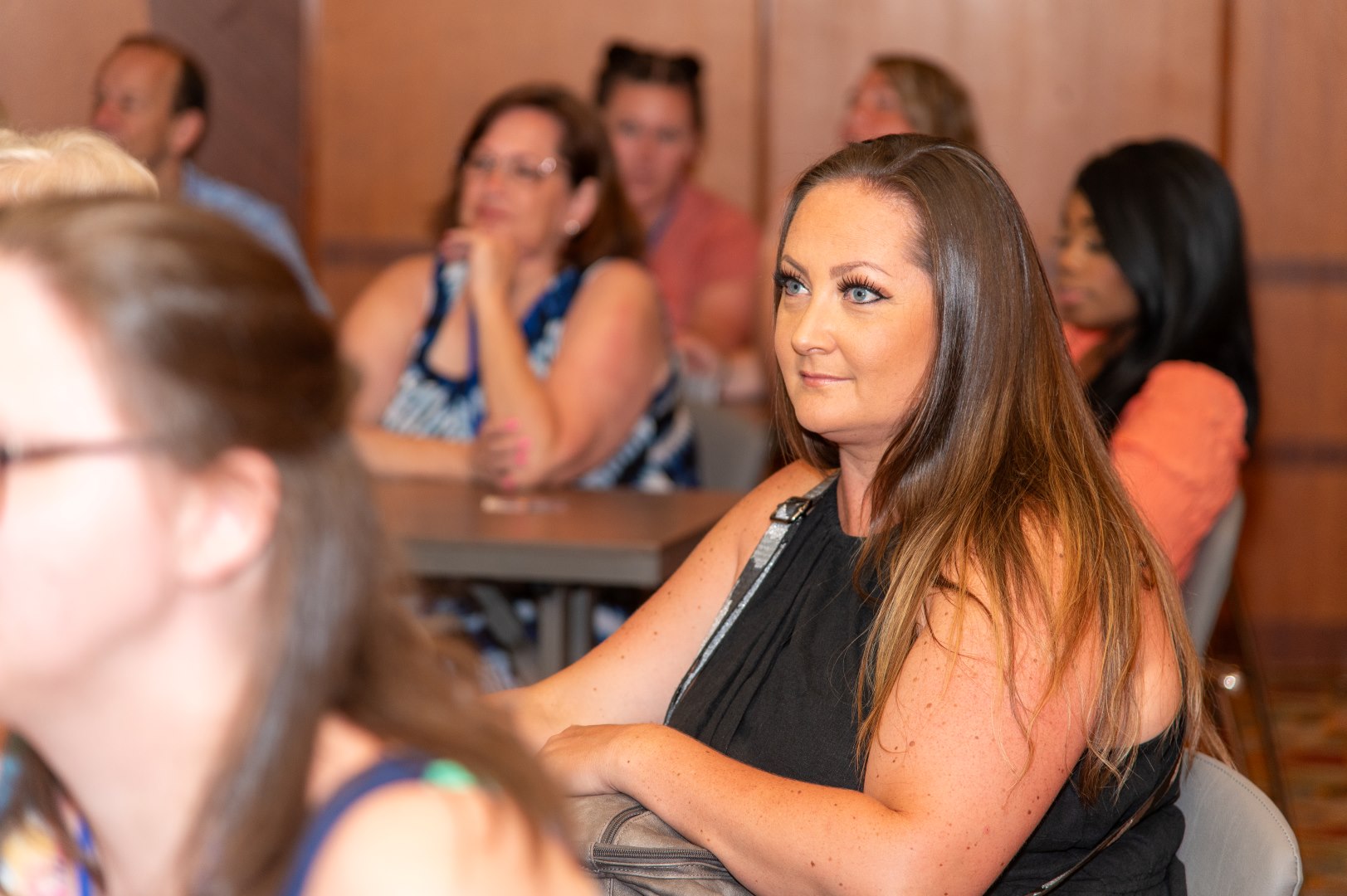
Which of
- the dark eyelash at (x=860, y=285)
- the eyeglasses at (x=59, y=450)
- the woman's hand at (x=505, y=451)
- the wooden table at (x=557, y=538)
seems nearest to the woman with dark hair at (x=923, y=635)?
the dark eyelash at (x=860, y=285)

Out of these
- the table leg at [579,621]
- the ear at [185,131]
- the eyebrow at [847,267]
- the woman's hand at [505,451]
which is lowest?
the table leg at [579,621]

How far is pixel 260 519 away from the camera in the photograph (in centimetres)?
79

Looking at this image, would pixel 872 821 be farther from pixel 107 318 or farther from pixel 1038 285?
pixel 107 318

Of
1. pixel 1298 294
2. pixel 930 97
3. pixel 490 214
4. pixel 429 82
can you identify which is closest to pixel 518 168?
pixel 490 214

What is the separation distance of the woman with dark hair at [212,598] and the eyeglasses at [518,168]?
2.42 metres

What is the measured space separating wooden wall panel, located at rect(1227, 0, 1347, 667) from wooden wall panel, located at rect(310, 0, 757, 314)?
1.57 meters

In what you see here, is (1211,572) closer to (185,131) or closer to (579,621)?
(579,621)

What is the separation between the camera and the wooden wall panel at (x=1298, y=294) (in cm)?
441

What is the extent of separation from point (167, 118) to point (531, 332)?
1829 millimetres

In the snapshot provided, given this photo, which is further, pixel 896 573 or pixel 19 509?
pixel 896 573

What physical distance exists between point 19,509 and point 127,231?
16cm

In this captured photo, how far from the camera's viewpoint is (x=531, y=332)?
125 inches

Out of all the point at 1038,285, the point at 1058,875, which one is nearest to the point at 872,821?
the point at 1058,875

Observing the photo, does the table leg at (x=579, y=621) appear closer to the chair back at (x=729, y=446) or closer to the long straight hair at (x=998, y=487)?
the chair back at (x=729, y=446)
